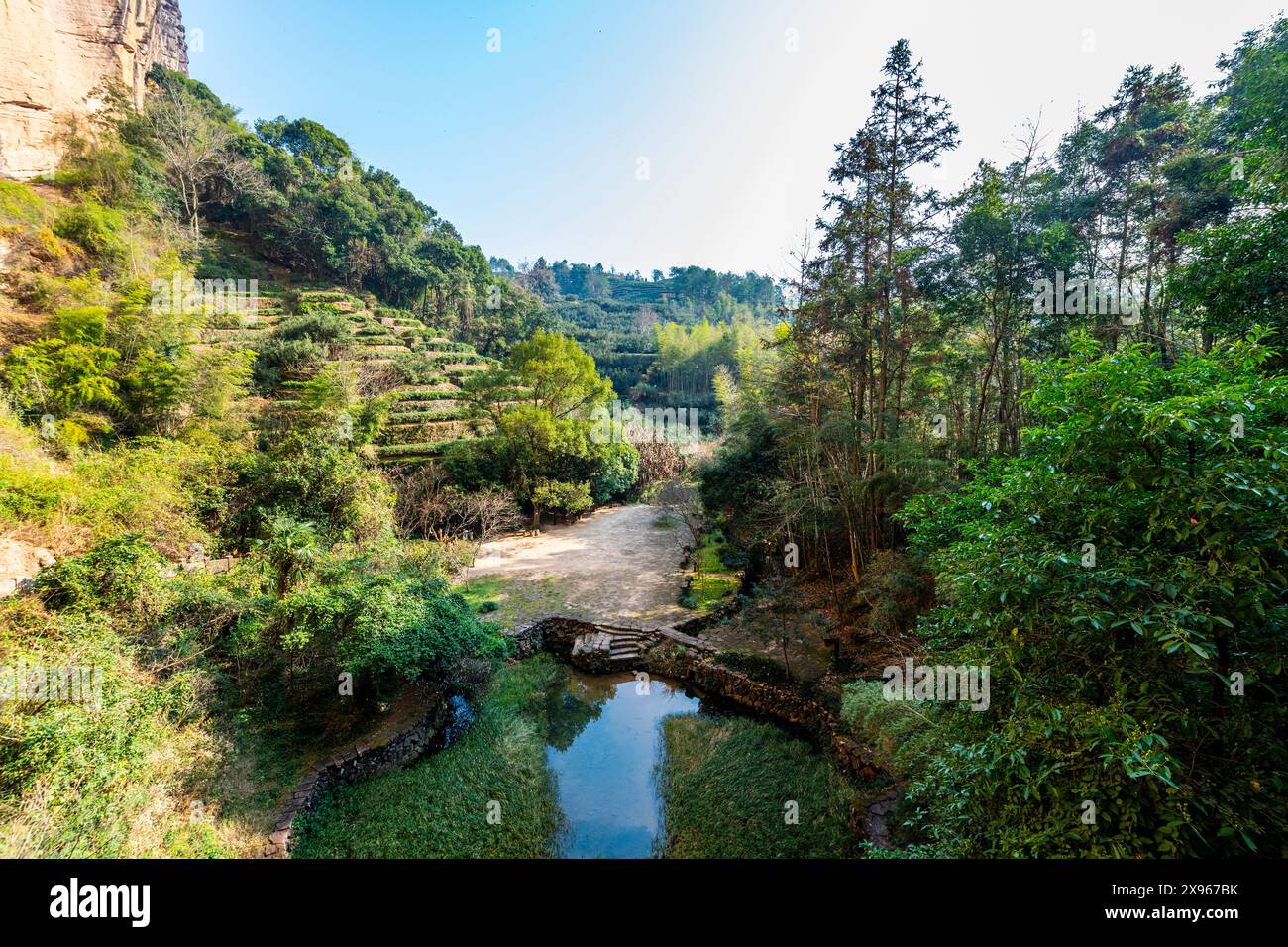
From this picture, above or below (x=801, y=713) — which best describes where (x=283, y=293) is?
above

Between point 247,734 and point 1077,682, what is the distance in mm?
9467

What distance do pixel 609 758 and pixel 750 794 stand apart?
251 cm

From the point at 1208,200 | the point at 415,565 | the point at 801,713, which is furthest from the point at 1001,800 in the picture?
the point at 1208,200

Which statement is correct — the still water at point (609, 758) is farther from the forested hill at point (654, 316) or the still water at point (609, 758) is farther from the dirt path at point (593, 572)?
the forested hill at point (654, 316)

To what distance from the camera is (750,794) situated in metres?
6.66

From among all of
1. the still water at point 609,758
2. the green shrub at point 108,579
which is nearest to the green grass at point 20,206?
the green shrub at point 108,579

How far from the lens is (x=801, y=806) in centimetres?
633

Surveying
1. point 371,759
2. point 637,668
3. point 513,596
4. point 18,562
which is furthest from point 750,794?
point 18,562

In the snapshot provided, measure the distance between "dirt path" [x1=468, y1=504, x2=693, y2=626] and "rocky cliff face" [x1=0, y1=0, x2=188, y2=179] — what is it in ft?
79.4

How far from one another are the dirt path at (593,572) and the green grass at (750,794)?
398 centimetres

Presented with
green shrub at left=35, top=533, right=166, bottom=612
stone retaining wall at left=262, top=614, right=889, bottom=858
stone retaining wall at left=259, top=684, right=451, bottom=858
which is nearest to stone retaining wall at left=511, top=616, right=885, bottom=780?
stone retaining wall at left=262, top=614, right=889, bottom=858

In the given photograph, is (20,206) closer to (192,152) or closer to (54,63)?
(54,63)

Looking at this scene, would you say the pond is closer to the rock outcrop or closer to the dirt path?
the dirt path
